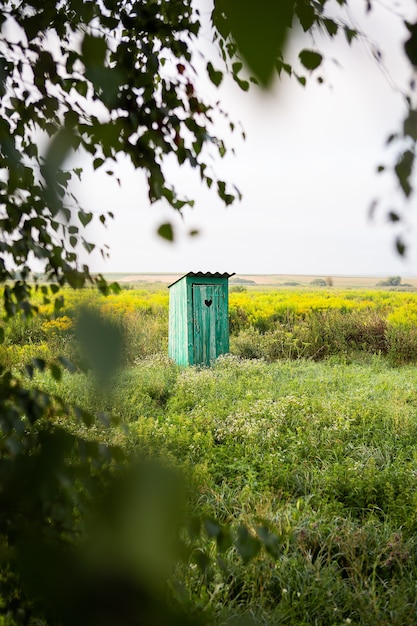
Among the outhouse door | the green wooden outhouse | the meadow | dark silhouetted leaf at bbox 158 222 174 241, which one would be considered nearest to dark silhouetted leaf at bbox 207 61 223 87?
the meadow

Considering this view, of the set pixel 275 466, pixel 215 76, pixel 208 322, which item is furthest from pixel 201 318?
pixel 215 76

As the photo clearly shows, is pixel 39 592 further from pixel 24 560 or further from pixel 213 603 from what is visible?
pixel 213 603

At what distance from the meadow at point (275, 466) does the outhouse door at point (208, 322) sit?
330mm

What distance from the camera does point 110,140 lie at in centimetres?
41

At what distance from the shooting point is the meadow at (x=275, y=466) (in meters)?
1.12

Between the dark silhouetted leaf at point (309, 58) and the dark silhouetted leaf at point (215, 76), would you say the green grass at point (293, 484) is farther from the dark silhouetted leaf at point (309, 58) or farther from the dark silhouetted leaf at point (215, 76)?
the dark silhouetted leaf at point (215, 76)

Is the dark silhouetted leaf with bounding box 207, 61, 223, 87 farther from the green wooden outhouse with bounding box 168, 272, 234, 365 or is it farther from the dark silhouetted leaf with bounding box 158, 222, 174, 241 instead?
the green wooden outhouse with bounding box 168, 272, 234, 365

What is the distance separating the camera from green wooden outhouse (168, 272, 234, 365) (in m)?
7.42

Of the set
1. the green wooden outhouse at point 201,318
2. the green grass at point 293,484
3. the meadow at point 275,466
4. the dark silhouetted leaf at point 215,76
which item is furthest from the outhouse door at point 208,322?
the dark silhouetted leaf at point 215,76

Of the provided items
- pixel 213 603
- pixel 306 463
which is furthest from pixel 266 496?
pixel 213 603

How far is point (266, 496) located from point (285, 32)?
292 cm

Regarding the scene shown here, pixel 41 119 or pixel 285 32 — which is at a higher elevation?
pixel 41 119

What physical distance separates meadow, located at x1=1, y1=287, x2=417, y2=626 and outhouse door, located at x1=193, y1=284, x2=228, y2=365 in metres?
0.33

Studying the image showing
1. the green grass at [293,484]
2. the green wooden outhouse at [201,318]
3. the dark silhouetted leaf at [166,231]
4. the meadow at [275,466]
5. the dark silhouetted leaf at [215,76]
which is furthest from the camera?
the green wooden outhouse at [201,318]
